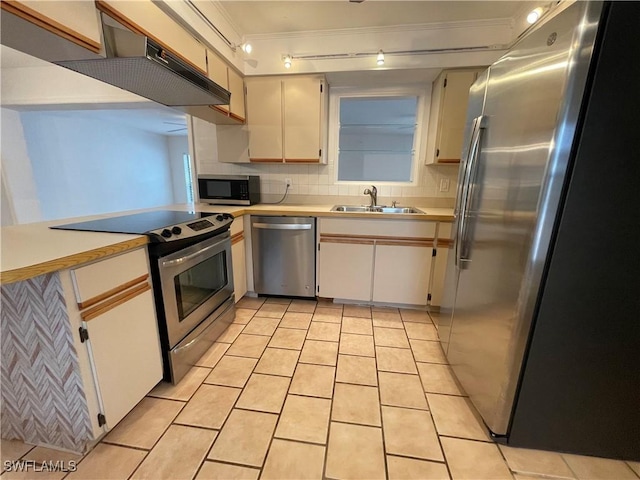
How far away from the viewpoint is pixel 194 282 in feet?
5.53

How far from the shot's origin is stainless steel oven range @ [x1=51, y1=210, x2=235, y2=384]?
1.36 m

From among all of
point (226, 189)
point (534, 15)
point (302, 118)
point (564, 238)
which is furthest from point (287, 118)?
point (564, 238)

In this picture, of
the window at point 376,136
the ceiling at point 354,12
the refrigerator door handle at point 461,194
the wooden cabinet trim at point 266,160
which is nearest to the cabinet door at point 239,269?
the wooden cabinet trim at point 266,160

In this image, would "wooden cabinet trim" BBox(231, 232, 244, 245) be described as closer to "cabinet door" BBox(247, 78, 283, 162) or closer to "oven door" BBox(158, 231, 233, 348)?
"oven door" BBox(158, 231, 233, 348)

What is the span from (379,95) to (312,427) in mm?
2902

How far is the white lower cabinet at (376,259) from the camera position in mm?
2270

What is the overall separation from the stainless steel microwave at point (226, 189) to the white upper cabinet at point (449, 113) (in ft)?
6.02

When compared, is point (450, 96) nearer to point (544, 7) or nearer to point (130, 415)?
point (544, 7)

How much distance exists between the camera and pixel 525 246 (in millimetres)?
1004

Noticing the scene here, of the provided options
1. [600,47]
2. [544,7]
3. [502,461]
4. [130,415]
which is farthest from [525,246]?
[130,415]

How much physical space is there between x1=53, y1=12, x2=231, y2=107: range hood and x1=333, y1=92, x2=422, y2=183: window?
5.22ft

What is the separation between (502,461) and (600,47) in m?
1.60

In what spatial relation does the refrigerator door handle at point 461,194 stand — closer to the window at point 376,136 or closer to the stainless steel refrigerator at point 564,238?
the stainless steel refrigerator at point 564,238

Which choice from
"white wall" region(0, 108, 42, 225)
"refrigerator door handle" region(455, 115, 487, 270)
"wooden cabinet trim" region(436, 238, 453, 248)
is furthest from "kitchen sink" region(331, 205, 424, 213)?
"white wall" region(0, 108, 42, 225)
